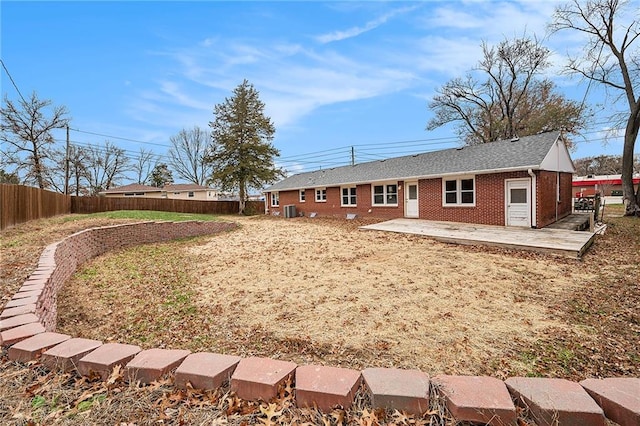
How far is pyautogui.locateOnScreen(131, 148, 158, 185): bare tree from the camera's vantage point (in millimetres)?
42562

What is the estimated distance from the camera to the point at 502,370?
2.86m

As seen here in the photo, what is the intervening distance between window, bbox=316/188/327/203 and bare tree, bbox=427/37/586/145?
15.1 m

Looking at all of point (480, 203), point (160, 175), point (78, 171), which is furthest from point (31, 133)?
point (480, 203)

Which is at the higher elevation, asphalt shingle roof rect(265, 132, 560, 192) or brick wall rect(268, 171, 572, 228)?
asphalt shingle roof rect(265, 132, 560, 192)

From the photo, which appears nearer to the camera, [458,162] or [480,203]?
[480,203]

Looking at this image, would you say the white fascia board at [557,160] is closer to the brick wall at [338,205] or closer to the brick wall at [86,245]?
the brick wall at [338,205]

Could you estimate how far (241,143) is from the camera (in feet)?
89.5

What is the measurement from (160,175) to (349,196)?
37974 mm

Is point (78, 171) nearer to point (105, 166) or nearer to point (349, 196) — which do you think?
point (105, 166)

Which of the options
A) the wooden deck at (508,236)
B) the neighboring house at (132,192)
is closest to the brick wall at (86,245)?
the wooden deck at (508,236)

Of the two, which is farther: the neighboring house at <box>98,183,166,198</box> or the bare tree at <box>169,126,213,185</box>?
the bare tree at <box>169,126,213,185</box>

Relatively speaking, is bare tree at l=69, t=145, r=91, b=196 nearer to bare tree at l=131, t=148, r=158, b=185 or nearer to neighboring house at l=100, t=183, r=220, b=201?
neighboring house at l=100, t=183, r=220, b=201

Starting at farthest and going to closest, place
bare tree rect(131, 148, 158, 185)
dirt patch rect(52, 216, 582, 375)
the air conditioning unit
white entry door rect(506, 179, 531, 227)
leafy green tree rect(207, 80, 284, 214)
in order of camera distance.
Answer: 1. bare tree rect(131, 148, 158, 185)
2. leafy green tree rect(207, 80, 284, 214)
3. the air conditioning unit
4. white entry door rect(506, 179, 531, 227)
5. dirt patch rect(52, 216, 582, 375)

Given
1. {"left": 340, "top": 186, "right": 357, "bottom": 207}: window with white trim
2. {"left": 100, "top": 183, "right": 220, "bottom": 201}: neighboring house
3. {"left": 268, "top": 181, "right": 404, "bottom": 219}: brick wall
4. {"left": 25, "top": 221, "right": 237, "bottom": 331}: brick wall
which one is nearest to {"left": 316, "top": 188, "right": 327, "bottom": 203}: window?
{"left": 268, "top": 181, "right": 404, "bottom": 219}: brick wall
